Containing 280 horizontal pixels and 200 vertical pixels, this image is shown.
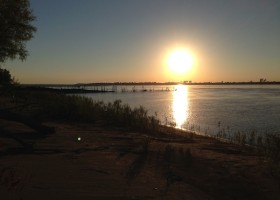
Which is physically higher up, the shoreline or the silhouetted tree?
the silhouetted tree

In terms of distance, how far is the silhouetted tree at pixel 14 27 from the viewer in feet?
88.3

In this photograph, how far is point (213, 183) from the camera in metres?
8.04

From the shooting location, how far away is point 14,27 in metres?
28.1

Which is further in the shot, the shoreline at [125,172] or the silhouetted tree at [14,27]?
the silhouetted tree at [14,27]

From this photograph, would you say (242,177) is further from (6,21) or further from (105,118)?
(6,21)

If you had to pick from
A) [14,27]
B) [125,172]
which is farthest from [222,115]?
[125,172]

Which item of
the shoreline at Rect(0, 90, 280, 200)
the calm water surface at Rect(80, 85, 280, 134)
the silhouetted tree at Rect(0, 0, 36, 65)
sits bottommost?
the calm water surface at Rect(80, 85, 280, 134)

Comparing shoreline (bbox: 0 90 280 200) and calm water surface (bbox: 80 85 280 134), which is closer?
shoreline (bbox: 0 90 280 200)

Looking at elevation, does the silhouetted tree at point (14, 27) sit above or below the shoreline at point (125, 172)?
above

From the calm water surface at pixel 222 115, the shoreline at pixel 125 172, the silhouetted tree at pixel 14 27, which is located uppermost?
the silhouetted tree at pixel 14 27

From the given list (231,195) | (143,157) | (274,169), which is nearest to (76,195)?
(231,195)

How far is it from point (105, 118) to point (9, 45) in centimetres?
1177

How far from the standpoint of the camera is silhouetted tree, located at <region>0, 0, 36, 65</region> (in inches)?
1059

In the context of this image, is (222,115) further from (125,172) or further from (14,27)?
(125,172)
